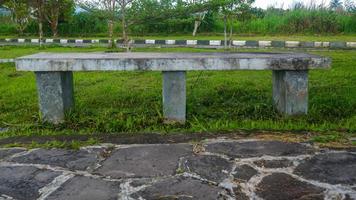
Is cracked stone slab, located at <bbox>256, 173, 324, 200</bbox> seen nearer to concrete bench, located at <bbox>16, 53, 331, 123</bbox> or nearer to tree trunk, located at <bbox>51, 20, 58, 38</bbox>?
concrete bench, located at <bbox>16, 53, 331, 123</bbox>

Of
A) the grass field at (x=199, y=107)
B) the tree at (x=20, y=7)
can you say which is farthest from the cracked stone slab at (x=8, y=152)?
the tree at (x=20, y=7)

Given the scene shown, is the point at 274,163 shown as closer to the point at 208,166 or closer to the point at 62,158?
the point at 208,166

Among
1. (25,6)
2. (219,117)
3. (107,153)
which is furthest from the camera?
(25,6)

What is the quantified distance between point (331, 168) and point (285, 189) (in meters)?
0.52

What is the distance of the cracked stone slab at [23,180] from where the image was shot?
2.79 m

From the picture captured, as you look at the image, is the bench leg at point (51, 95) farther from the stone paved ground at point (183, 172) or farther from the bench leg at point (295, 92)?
the bench leg at point (295, 92)

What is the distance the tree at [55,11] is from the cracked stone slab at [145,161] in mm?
16591

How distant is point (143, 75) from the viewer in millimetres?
Result: 7535

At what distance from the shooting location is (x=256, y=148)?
3.62 m

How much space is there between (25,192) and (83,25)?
2159 centimetres

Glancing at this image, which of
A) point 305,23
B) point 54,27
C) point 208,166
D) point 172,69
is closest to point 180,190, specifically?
point 208,166

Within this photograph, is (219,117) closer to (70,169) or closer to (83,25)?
(70,169)

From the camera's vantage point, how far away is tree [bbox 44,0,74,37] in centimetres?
1995

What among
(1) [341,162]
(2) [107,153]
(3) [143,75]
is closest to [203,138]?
Answer: (2) [107,153]
